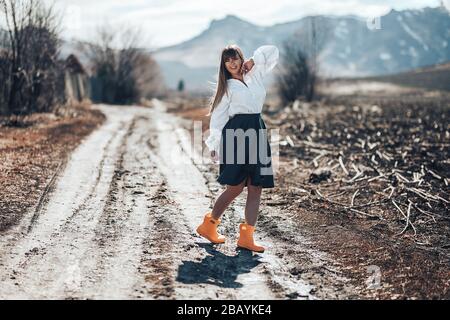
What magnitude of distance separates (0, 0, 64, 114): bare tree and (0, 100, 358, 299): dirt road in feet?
30.3

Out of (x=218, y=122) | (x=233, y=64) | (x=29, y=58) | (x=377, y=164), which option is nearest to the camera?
(x=233, y=64)

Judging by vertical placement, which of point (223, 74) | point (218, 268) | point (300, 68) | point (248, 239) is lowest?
point (218, 268)

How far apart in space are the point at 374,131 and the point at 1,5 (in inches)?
435

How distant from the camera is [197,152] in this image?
11.3 meters

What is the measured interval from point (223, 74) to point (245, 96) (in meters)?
0.31

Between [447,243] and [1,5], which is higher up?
[1,5]

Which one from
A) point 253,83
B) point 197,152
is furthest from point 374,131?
point 253,83

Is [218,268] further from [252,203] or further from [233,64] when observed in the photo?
[233,64]

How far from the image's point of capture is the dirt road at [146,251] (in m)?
3.97

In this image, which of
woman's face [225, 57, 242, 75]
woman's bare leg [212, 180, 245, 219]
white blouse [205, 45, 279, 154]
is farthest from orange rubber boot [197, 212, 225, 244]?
woman's face [225, 57, 242, 75]

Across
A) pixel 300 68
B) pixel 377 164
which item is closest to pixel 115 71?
pixel 300 68

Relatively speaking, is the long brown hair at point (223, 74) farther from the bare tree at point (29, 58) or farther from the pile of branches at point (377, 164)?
the bare tree at point (29, 58)

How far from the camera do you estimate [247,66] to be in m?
4.91
